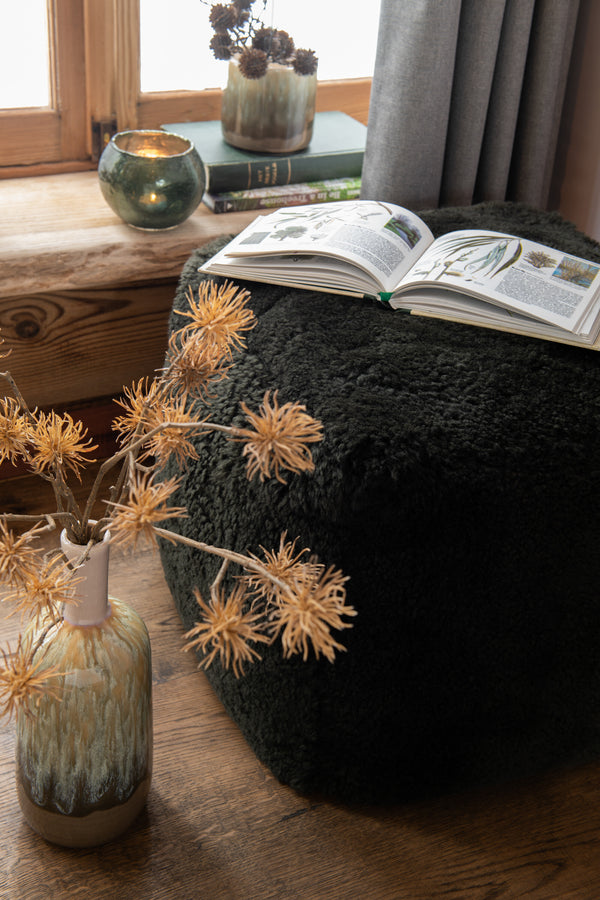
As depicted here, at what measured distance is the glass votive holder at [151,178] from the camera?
1328mm

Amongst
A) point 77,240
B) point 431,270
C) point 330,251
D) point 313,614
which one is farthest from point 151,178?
point 313,614

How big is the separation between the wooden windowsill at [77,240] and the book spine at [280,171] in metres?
0.05

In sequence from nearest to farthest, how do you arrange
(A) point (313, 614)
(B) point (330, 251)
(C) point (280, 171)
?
(A) point (313, 614) < (B) point (330, 251) < (C) point (280, 171)

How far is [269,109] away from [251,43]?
11 centimetres

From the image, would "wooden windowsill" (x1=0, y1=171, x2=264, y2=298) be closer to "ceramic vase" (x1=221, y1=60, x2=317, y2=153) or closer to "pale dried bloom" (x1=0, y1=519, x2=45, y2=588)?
"ceramic vase" (x1=221, y1=60, x2=317, y2=153)

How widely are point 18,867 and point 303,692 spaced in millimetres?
337

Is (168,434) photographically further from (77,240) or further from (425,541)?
(77,240)

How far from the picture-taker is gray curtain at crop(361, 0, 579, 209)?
4.59ft

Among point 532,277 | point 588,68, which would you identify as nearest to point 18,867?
point 532,277

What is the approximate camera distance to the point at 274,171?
1.53 meters

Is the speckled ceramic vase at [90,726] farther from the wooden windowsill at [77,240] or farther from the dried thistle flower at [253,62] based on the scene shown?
the dried thistle flower at [253,62]

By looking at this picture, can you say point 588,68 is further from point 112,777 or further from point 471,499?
point 112,777

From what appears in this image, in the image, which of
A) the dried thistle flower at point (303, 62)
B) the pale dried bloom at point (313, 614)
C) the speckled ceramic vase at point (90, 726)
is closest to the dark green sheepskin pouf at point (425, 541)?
the speckled ceramic vase at point (90, 726)

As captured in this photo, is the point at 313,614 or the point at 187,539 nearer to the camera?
the point at 313,614
